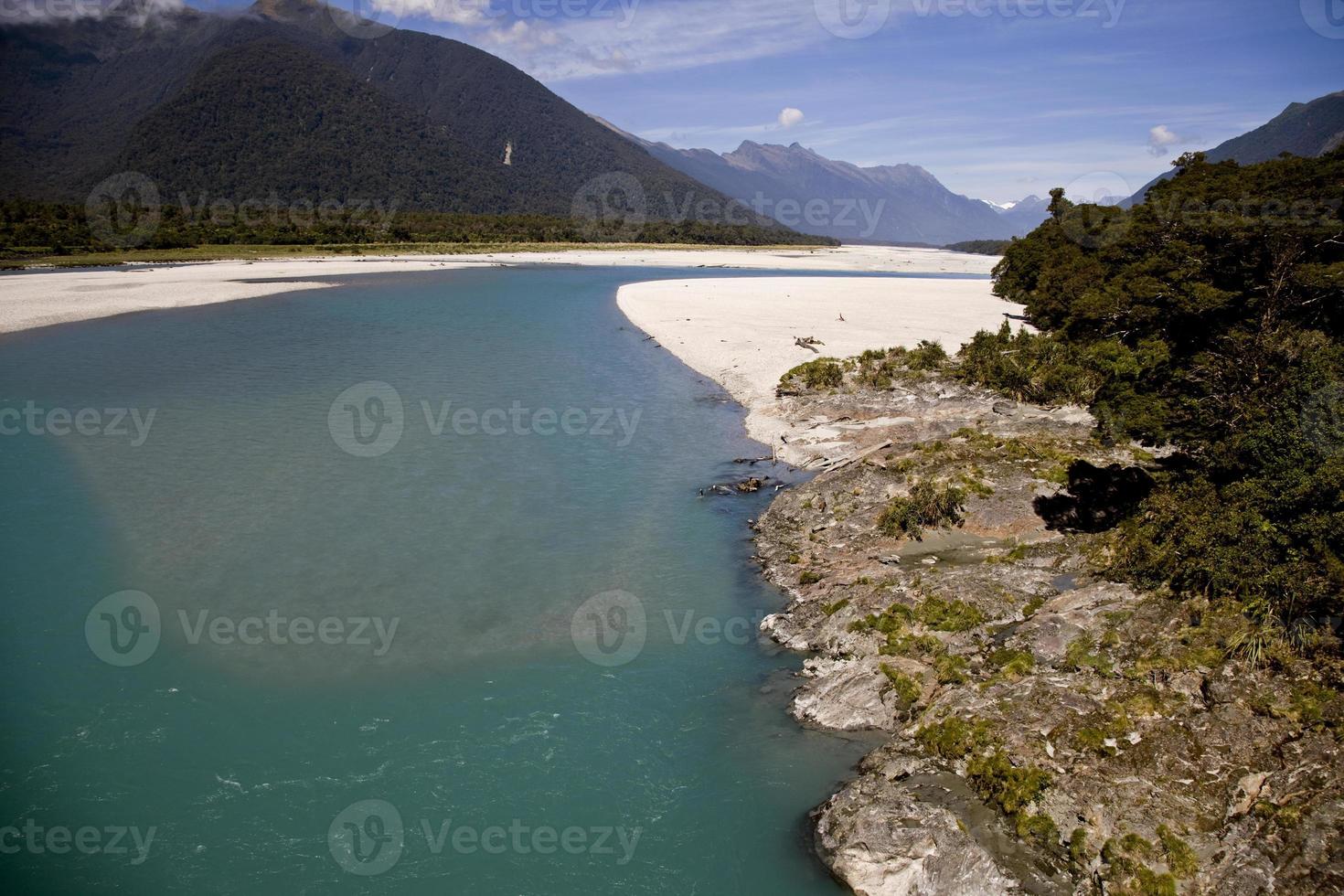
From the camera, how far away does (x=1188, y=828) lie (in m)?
10.5

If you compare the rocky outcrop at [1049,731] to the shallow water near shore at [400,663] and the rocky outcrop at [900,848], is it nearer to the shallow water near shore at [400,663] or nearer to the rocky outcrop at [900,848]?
the rocky outcrop at [900,848]

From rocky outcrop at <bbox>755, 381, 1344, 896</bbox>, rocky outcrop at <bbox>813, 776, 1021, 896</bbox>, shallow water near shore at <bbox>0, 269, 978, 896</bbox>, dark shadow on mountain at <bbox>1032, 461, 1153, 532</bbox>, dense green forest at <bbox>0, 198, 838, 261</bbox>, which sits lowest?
shallow water near shore at <bbox>0, 269, 978, 896</bbox>

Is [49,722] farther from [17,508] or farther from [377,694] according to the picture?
[17,508]

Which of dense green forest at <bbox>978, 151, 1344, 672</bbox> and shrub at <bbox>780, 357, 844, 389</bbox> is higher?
dense green forest at <bbox>978, 151, 1344, 672</bbox>

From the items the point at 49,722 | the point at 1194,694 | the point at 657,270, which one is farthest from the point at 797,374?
the point at 657,270

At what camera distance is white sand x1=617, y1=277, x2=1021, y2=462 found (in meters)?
41.0

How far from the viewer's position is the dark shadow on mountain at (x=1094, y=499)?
20609 millimetres

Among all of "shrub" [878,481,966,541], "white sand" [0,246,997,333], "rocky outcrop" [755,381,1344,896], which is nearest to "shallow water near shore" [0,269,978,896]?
"rocky outcrop" [755,381,1344,896]

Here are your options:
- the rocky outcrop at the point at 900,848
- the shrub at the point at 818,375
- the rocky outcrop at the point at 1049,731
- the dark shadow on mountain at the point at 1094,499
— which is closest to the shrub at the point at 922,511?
the rocky outcrop at the point at 1049,731

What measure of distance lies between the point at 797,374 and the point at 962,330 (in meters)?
18.5

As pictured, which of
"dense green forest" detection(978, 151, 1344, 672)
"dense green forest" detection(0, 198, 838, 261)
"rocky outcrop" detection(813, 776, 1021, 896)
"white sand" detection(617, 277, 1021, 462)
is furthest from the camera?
"dense green forest" detection(0, 198, 838, 261)

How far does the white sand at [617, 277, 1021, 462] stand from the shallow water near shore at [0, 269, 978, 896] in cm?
687

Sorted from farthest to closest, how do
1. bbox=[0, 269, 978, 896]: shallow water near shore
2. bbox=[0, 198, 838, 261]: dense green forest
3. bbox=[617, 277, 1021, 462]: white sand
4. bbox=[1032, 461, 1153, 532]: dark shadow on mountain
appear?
bbox=[0, 198, 838, 261]: dense green forest
bbox=[617, 277, 1021, 462]: white sand
bbox=[1032, 461, 1153, 532]: dark shadow on mountain
bbox=[0, 269, 978, 896]: shallow water near shore

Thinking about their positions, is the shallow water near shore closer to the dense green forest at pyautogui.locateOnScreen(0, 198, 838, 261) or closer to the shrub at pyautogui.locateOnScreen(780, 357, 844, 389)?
the shrub at pyautogui.locateOnScreen(780, 357, 844, 389)
